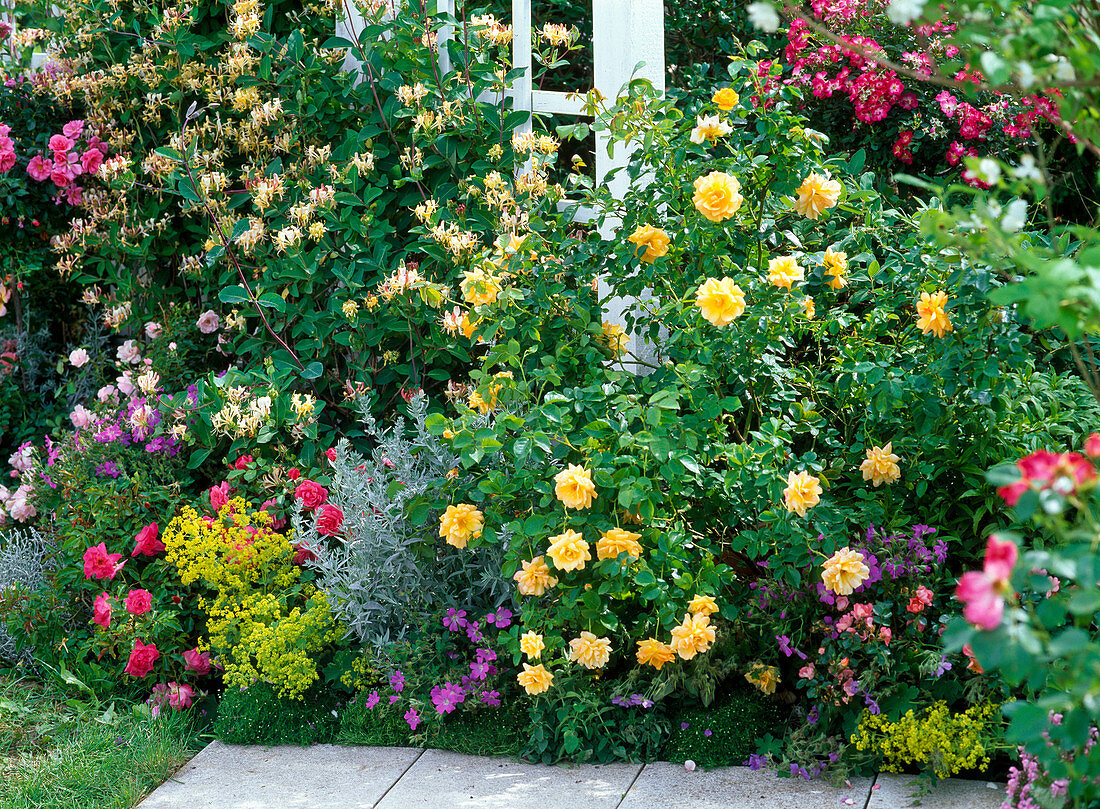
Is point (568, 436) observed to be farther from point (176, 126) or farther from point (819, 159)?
point (176, 126)

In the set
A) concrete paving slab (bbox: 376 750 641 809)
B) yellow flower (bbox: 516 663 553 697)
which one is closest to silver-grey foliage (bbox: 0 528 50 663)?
concrete paving slab (bbox: 376 750 641 809)

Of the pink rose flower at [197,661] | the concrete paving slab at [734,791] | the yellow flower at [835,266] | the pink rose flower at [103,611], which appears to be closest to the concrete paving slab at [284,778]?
the pink rose flower at [197,661]

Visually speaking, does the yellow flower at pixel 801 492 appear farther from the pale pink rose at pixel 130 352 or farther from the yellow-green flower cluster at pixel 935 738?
the pale pink rose at pixel 130 352

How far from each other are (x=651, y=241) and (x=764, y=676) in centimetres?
113

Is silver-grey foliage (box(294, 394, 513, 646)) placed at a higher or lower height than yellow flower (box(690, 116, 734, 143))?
lower

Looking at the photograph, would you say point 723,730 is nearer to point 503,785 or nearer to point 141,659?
point 503,785

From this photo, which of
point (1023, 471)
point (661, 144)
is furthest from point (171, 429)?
point (1023, 471)

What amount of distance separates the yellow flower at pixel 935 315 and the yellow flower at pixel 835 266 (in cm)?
28

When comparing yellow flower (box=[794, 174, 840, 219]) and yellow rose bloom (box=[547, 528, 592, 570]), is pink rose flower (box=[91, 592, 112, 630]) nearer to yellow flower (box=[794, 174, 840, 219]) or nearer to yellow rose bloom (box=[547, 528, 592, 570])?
yellow rose bloom (box=[547, 528, 592, 570])

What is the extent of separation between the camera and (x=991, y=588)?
3.70 feet

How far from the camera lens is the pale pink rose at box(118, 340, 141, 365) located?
371cm

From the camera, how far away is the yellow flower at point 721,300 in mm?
2320

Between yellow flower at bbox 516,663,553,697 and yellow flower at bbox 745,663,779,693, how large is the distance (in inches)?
19.4

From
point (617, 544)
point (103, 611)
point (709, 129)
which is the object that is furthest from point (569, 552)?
point (103, 611)
